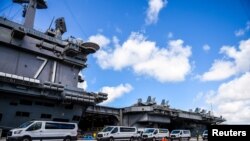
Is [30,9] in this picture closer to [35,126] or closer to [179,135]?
[35,126]

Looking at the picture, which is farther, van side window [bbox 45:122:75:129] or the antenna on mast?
the antenna on mast

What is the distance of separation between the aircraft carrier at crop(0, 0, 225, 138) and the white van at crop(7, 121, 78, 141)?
10748mm

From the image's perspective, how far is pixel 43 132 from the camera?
21.3 m

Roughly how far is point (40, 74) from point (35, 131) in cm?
1727

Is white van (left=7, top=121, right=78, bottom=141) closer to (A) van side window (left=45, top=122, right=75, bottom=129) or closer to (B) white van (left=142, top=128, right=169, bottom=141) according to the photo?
(A) van side window (left=45, top=122, right=75, bottom=129)

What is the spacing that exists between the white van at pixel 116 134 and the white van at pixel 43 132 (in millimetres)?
4211

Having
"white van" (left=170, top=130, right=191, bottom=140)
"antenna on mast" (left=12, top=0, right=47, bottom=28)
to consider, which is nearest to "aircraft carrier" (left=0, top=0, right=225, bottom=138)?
"antenna on mast" (left=12, top=0, right=47, bottom=28)

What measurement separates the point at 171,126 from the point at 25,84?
→ 51825 mm

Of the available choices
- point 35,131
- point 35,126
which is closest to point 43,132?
point 35,131

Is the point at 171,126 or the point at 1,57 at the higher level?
the point at 1,57

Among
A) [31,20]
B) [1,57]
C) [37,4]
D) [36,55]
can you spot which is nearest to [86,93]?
[36,55]

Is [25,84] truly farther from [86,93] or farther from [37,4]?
[37,4]

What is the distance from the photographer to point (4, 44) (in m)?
31.9

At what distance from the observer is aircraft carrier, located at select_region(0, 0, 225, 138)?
102ft
